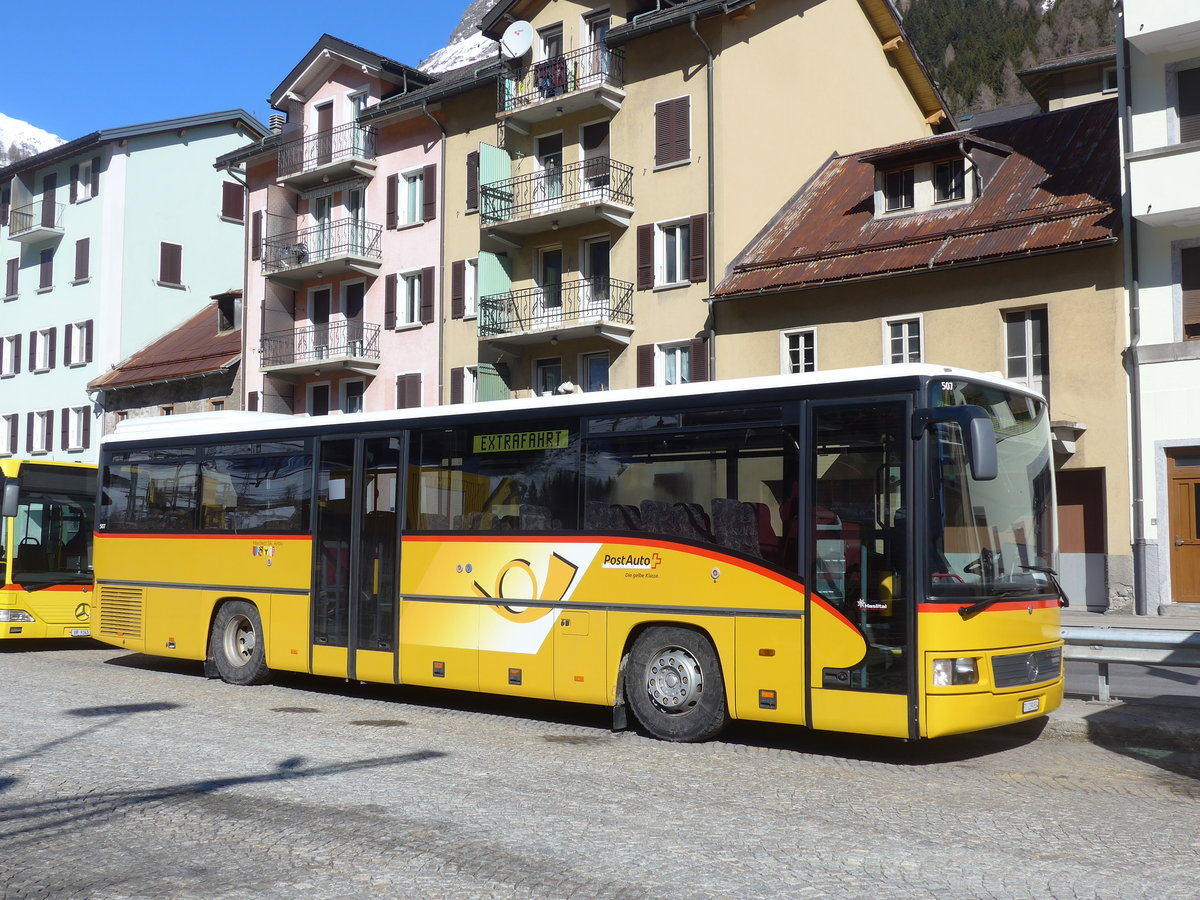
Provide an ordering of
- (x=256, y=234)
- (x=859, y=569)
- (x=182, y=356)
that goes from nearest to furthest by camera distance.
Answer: (x=859, y=569) → (x=256, y=234) → (x=182, y=356)

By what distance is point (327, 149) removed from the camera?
3916cm

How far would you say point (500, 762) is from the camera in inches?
369

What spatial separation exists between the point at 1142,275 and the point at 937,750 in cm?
1565

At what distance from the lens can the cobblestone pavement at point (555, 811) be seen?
5953 millimetres

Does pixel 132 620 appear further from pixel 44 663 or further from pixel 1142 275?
pixel 1142 275

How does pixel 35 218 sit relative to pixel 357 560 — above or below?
above

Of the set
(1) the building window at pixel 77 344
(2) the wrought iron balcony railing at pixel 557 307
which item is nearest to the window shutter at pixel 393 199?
(2) the wrought iron balcony railing at pixel 557 307

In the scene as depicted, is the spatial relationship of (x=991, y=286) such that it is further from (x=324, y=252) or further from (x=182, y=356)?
(x=182, y=356)

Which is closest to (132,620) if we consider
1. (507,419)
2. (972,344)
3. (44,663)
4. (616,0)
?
(44,663)

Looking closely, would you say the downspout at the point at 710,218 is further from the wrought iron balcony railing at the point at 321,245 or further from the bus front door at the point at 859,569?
the bus front door at the point at 859,569

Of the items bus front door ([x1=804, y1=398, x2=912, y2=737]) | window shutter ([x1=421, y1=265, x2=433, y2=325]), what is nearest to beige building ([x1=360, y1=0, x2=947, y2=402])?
window shutter ([x1=421, y1=265, x2=433, y2=325])

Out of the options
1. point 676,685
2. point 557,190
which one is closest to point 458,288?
point 557,190

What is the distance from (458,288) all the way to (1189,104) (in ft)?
61.3

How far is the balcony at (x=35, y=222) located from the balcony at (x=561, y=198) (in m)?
23.8
